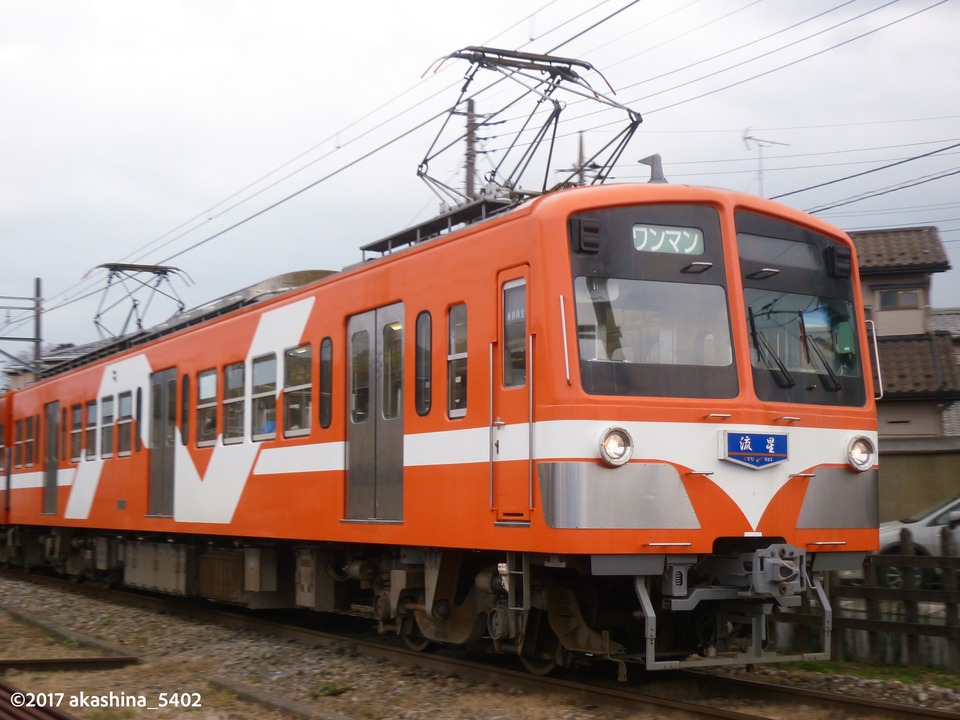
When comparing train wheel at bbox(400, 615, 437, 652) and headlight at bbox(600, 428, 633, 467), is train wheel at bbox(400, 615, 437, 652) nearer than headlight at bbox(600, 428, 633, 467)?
No

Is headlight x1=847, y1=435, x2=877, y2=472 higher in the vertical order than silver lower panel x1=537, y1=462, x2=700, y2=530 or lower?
higher

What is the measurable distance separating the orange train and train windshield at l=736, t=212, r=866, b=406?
19 millimetres

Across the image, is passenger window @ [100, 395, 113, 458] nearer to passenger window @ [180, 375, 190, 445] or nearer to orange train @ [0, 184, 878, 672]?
passenger window @ [180, 375, 190, 445]

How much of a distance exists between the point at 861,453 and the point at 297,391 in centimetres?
499

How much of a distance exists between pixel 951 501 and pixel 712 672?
6.44m

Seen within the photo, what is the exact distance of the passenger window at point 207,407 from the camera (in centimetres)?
1242

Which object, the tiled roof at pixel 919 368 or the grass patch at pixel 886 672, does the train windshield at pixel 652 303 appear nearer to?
the grass patch at pixel 886 672

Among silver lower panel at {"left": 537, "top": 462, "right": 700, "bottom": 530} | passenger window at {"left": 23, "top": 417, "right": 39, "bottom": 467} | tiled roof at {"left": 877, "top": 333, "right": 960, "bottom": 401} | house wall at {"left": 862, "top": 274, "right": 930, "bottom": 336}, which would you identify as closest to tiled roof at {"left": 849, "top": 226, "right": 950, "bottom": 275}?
house wall at {"left": 862, "top": 274, "right": 930, "bottom": 336}

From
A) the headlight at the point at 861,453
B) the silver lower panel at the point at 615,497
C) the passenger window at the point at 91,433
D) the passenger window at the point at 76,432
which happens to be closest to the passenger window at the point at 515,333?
the silver lower panel at the point at 615,497

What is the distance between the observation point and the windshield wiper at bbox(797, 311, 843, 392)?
790 centimetres

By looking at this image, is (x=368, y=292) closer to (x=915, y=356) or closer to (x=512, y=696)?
(x=512, y=696)

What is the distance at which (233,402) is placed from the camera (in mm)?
11922

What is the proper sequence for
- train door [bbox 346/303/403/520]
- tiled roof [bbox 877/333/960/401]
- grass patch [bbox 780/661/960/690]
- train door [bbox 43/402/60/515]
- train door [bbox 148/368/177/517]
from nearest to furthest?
1. grass patch [bbox 780/661/960/690]
2. train door [bbox 346/303/403/520]
3. train door [bbox 148/368/177/517]
4. train door [bbox 43/402/60/515]
5. tiled roof [bbox 877/333/960/401]

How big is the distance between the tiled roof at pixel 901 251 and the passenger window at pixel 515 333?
619 inches
